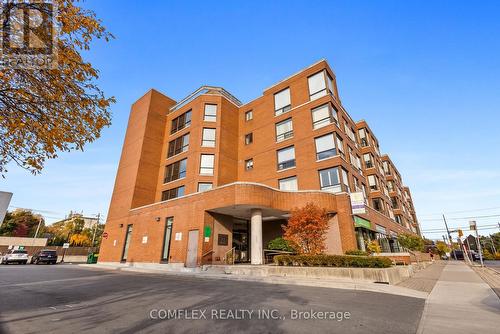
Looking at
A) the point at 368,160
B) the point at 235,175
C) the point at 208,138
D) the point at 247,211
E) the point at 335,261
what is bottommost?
the point at 335,261

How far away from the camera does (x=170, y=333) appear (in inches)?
167

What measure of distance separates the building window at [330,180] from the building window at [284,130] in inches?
219

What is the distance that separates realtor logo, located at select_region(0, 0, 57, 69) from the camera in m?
5.28

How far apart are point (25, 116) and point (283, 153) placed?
21.3 meters

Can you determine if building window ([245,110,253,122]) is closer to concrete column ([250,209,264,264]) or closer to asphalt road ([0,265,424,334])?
concrete column ([250,209,264,264])

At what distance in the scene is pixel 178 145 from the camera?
28.9 meters

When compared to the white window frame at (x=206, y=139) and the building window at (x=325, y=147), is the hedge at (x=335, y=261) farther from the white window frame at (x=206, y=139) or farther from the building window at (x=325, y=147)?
the white window frame at (x=206, y=139)

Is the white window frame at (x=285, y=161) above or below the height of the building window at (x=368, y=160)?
below

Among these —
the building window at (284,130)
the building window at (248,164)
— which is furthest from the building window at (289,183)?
the building window at (284,130)

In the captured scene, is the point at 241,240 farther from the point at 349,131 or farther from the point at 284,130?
the point at 349,131

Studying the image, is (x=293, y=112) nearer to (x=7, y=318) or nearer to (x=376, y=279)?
(x=376, y=279)

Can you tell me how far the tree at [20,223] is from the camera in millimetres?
53750

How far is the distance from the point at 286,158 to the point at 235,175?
6432 millimetres

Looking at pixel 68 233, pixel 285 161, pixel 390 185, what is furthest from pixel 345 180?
pixel 68 233
